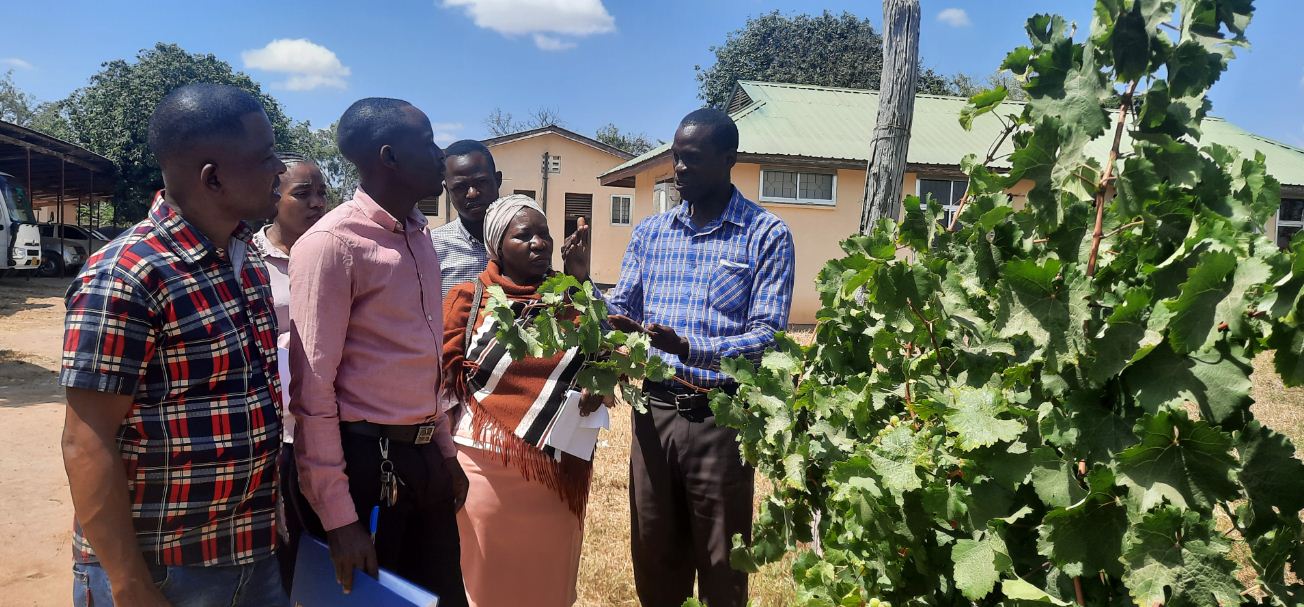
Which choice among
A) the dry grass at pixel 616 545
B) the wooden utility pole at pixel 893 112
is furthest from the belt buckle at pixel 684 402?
the wooden utility pole at pixel 893 112

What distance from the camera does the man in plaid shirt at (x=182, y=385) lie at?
1.63 metres

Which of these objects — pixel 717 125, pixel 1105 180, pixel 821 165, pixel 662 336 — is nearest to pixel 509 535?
pixel 662 336

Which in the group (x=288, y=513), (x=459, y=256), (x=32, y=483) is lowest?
(x=32, y=483)

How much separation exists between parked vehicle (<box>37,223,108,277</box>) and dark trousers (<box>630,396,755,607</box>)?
22.4 m

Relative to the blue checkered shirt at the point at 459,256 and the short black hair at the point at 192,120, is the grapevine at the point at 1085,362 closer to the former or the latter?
the short black hair at the point at 192,120

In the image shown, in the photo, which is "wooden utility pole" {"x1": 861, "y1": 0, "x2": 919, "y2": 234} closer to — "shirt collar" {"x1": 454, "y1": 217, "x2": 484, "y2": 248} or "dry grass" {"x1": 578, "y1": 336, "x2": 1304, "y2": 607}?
"dry grass" {"x1": 578, "y1": 336, "x2": 1304, "y2": 607}

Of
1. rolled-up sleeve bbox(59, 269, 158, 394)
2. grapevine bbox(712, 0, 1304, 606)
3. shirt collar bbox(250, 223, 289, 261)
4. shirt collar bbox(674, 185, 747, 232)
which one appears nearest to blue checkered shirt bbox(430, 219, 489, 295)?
shirt collar bbox(250, 223, 289, 261)

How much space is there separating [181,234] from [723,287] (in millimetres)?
1656

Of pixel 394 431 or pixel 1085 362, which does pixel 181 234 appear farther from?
pixel 1085 362

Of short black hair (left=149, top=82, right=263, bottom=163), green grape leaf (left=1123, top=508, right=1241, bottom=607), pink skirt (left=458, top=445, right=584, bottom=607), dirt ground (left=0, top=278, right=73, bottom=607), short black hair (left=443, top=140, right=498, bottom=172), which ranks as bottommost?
dirt ground (left=0, top=278, right=73, bottom=607)

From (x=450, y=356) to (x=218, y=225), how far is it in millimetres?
1039

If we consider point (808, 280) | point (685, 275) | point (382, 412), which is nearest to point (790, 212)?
point (808, 280)

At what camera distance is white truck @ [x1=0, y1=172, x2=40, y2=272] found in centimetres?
1675

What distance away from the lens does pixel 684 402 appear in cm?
286
